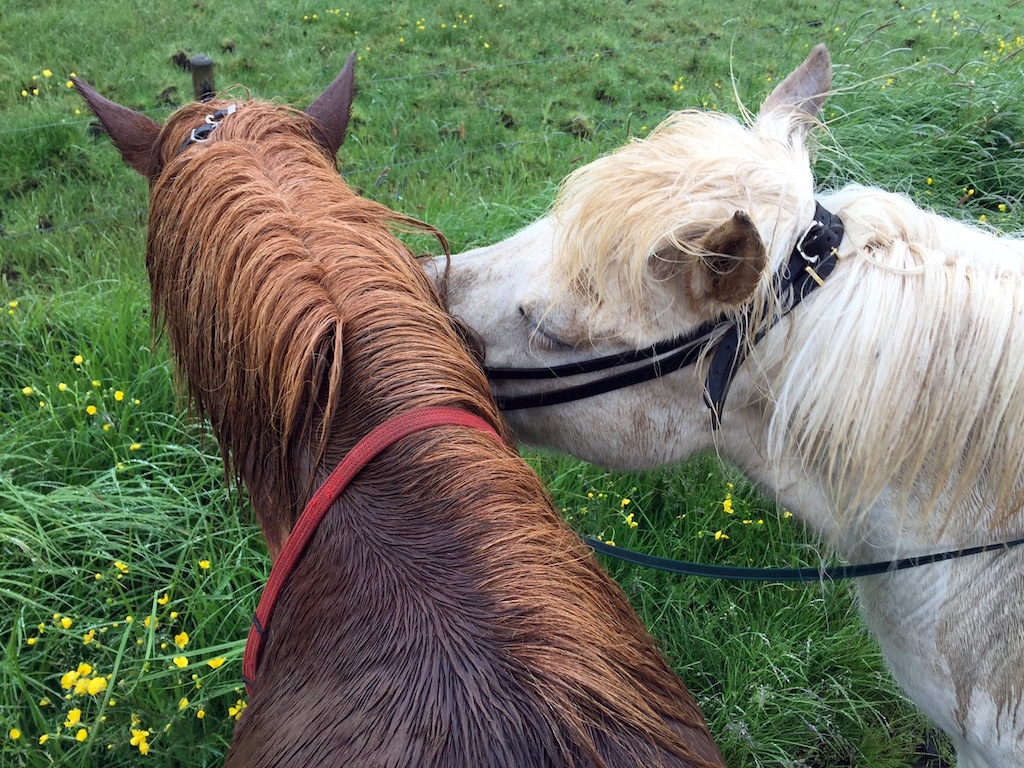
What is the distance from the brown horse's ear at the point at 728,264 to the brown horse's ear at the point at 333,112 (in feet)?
3.23

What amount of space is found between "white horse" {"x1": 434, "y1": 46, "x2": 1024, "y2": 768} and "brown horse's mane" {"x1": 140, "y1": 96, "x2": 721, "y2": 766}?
1.04 ft

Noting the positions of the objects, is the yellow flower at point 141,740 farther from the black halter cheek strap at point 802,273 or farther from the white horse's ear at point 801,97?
the white horse's ear at point 801,97

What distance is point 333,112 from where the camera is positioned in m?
1.84

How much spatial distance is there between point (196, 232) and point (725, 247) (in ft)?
3.25

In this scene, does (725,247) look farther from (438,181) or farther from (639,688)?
(438,181)

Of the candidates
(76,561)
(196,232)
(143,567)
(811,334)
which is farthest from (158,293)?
(811,334)

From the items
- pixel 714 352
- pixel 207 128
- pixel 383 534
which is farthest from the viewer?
pixel 207 128

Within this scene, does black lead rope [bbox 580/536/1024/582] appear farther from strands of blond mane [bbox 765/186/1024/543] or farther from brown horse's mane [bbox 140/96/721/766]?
brown horse's mane [bbox 140/96/721/766]

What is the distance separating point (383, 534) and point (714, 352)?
749 millimetres

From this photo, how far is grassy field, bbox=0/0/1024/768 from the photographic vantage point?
211cm

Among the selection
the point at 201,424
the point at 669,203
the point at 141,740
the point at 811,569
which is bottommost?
the point at 141,740

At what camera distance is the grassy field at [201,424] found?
83.1 inches

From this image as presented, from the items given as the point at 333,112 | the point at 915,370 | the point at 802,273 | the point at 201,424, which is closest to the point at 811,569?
the point at 915,370

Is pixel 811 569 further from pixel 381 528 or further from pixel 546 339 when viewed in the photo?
pixel 381 528
